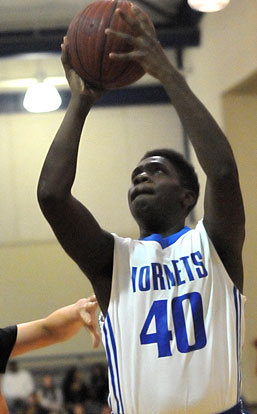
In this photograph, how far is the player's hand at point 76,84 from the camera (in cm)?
276

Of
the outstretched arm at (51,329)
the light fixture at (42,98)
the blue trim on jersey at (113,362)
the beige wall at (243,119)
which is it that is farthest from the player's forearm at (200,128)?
the light fixture at (42,98)

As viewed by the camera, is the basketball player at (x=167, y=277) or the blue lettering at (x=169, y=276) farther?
the blue lettering at (x=169, y=276)

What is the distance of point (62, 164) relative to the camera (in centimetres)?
264

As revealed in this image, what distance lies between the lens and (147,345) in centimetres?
262

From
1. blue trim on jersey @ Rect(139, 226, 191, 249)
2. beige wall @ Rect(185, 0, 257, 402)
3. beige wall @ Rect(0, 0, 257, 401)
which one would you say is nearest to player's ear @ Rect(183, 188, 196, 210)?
blue trim on jersey @ Rect(139, 226, 191, 249)

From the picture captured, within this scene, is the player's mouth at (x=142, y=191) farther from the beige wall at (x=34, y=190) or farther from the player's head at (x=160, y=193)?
the beige wall at (x=34, y=190)

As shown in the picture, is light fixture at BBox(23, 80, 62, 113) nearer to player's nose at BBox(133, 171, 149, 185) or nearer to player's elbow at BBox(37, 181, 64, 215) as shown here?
player's nose at BBox(133, 171, 149, 185)

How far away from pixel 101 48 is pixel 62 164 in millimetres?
436

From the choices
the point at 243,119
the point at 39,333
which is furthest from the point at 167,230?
the point at 243,119

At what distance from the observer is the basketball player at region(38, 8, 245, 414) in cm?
257

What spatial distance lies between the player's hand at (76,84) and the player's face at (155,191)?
32 cm

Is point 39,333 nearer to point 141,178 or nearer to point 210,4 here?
point 141,178

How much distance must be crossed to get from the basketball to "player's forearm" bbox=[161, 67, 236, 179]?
247 mm

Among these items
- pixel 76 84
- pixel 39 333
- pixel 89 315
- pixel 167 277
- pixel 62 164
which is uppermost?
pixel 76 84
